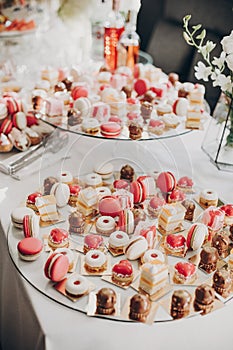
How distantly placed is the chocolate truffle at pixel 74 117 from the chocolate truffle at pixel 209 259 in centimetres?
69

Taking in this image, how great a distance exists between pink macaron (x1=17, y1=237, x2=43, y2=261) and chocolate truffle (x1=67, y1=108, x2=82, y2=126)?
1.85ft

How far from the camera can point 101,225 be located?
4.48ft

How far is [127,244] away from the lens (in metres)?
1.31

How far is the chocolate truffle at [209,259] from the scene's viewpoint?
125 cm

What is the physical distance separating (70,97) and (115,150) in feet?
1.15

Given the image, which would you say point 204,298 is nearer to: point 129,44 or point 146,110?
point 146,110

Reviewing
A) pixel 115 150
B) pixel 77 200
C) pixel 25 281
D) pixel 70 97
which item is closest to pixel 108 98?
pixel 70 97

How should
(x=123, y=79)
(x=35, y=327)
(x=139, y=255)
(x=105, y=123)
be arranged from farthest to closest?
(x=123, y=79), (x=105, y=123), (x=139, y=255), (x=35, y=327)

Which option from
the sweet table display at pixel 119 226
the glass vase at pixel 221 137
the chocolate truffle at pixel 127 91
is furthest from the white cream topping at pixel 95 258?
the chocolate truffle at pixel 127 91

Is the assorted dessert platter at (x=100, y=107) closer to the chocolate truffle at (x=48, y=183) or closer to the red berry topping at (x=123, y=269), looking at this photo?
the chocolate truffle at (x=48, y=183)

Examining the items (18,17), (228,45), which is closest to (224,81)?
(228,45)

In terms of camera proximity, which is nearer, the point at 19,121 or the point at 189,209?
the point at 189,209

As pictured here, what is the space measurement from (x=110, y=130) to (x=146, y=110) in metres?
0.22

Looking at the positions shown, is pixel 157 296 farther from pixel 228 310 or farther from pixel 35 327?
pixel 35 327
